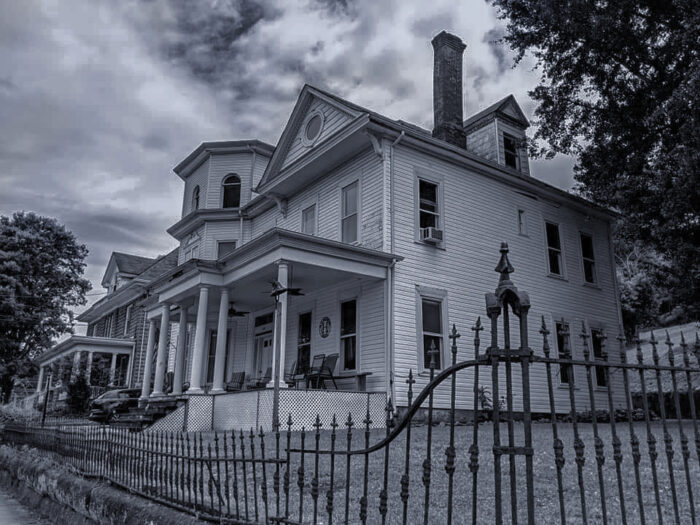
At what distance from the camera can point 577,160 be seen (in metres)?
18.0

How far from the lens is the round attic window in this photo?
17.0m

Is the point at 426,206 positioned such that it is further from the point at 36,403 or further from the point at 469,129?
the point at 36,403

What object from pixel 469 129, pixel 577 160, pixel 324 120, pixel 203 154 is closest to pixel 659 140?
pixel 577 160

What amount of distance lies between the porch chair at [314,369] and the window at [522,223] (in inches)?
275

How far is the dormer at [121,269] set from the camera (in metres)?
33.9

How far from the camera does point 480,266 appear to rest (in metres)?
15.9

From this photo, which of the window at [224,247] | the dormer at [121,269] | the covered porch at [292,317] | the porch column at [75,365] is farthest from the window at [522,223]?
the dormer at [121,269]

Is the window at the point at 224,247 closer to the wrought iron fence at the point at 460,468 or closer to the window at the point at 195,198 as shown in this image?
the window at the point at 195,198

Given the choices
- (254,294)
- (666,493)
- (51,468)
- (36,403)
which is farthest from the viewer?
(36,403)

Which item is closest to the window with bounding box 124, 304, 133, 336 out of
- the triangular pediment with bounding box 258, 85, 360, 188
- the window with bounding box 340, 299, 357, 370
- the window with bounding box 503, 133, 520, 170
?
the triangular pediment with bounding box 258, 85, 360, 188

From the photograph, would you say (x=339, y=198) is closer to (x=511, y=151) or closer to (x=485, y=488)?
(x=511, y=151)

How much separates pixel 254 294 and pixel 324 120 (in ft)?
17.6

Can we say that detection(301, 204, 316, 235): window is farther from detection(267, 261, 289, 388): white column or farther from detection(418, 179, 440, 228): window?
detection(267, 261, 289, 388): white column

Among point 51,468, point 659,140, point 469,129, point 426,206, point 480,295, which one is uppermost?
point 469,129
